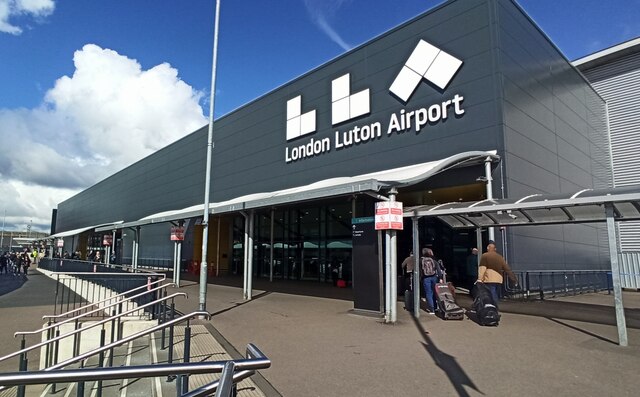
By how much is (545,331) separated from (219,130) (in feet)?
78.6

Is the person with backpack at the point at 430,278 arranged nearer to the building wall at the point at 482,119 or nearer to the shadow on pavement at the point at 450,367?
the shadow on pavement at the point at 450,367

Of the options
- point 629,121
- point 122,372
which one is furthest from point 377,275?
point 629,121

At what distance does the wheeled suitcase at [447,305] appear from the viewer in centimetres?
985

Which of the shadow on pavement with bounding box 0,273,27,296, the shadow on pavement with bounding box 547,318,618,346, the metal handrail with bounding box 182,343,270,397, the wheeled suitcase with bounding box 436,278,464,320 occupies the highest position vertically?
the metal handrail with bounding box 182,343,270,397

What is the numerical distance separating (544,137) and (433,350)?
11785mm

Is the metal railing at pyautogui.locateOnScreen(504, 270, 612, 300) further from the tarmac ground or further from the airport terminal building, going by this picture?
the tarmac ground

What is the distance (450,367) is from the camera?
6.09 m

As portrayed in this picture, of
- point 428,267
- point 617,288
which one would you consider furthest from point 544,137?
point 617,288

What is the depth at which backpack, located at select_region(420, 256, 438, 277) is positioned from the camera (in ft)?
35.7

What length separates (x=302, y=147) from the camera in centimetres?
2044

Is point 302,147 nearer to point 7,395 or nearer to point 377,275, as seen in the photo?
point 377,275

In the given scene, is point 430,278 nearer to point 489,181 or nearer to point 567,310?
point 489,181

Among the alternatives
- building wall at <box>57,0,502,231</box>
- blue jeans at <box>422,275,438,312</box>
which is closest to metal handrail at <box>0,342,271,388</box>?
blue jeans at <box>422,275,438,312</box>

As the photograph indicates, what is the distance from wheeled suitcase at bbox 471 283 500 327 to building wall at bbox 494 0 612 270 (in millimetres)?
4168
